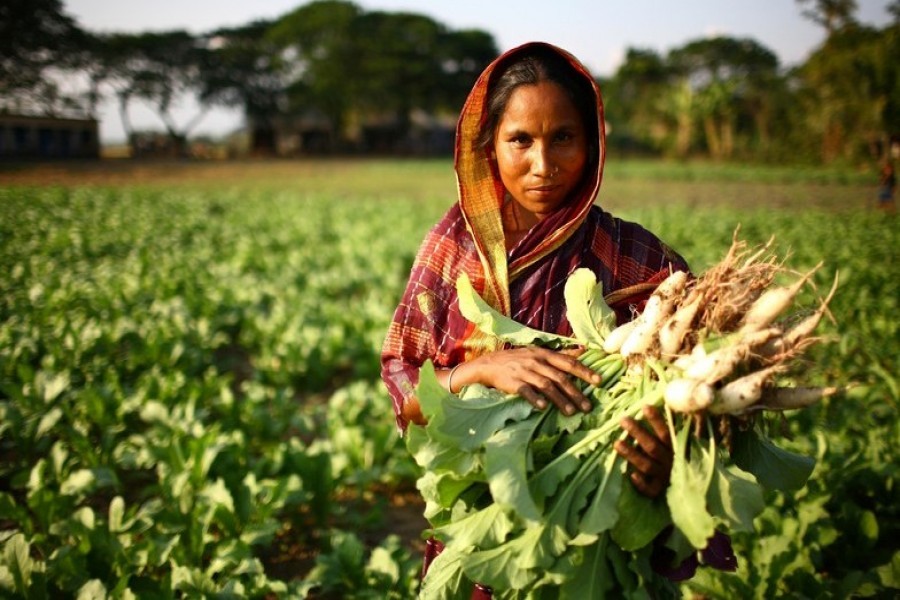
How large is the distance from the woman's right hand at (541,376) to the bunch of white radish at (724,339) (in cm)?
11

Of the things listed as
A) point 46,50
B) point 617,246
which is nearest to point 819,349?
point 617,246

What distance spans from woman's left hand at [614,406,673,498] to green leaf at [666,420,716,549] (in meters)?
0.03

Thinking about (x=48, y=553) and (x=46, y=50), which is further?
(x=46, y=50)

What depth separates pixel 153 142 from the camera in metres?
45.9

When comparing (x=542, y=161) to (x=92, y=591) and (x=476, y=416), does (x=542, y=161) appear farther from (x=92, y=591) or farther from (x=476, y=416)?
(x=92, y=591)

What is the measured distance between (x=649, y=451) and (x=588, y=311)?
357mm

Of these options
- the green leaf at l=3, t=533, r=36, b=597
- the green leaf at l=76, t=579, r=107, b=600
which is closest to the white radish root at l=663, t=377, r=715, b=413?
the green leaf at l=76, t=579, r=107, b=600

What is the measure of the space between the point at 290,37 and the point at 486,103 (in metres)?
56.6

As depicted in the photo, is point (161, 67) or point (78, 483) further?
point (161, 67)

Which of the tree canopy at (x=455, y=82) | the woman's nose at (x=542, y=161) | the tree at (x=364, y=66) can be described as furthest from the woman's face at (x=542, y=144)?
Answer: the tree at (x=364, y=66)

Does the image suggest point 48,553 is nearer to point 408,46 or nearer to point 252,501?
point 252,501

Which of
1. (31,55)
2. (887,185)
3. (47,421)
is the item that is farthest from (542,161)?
(887,185)

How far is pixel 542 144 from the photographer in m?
1.54

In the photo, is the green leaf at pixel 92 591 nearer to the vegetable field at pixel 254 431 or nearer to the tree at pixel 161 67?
the vegetable field at pixel 254 431
